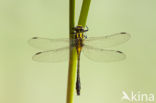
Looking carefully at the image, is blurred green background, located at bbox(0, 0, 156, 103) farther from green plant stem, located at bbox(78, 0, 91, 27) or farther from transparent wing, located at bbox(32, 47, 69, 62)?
green plant stem, located at bbox(78, 0, 91, 27)

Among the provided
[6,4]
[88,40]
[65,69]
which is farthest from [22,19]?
[88,40]

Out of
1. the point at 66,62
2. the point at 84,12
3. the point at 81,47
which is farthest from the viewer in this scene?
the point at 66,62

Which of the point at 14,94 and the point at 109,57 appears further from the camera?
the point at 14,94

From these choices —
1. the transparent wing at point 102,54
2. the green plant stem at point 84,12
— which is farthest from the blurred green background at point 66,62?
the green plant stem at point 84,12

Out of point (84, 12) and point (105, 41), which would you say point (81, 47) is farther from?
point (84, 12)

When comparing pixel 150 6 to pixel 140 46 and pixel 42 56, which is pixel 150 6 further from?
pixel 42 56

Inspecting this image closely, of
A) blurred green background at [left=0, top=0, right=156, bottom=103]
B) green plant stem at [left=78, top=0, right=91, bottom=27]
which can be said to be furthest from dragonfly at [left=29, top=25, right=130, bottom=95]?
blurred green background at [left=0, top=0, right=156, bottom=103]

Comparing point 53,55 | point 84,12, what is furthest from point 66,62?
point 84,12

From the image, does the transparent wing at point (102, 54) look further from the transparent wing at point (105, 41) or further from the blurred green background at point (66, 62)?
the blurred green background at point (66, 62)
